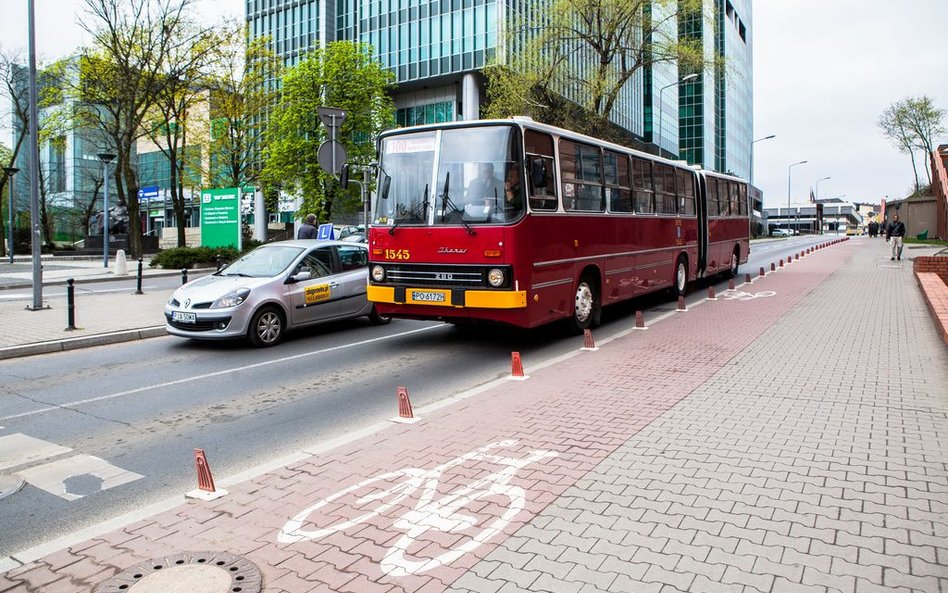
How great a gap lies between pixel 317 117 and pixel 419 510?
142 feet

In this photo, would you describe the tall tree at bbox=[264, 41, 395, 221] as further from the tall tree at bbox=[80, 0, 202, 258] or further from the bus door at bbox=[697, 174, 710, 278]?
the bus door at bbox=[697, 174, 710, 278]

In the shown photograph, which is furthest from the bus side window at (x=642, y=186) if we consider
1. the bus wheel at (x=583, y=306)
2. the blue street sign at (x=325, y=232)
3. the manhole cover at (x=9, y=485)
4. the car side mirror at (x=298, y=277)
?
the manhole cover at (x=9, y=485)

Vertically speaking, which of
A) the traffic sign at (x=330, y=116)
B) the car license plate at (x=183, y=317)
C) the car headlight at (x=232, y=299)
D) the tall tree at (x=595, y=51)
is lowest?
the car license plate at (x=183, y=317)

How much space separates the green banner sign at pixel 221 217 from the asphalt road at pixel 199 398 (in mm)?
15516

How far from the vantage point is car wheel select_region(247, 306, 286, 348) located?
1112 cm

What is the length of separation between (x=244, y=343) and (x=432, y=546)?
8504 mm

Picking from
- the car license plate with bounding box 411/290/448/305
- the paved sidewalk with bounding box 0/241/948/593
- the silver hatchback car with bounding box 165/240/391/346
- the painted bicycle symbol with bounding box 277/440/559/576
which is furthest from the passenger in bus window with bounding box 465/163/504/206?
the painted bicycle symbol with bounding box 277/440/559/576

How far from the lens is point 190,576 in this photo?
3.72 meters

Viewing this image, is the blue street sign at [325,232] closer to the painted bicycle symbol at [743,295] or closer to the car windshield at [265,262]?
the car windshield at [265,262]

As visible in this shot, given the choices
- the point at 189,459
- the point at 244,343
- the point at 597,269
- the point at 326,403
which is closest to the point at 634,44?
the point at 597,269

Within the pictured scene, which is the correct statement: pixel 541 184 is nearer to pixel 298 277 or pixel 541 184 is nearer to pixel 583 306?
pixel 583 306

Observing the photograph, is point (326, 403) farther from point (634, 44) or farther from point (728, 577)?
point (634, 44)

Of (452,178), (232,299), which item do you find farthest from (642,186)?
(232,299)

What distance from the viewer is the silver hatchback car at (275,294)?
10906 millimetres
